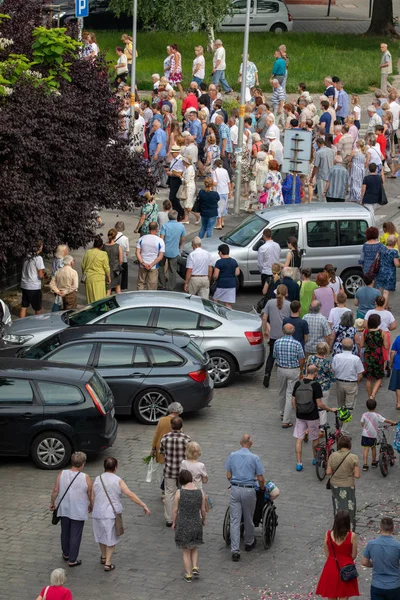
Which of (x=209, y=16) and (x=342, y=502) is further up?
(x=209, y=16)

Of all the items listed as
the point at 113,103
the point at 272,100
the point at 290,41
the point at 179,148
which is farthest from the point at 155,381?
the point at 290,41

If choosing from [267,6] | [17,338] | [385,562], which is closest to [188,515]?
[385,562]

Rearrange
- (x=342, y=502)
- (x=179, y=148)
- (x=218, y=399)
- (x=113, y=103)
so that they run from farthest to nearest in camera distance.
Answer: (x=179, y=148)
(x=113, y=103)
(x=218, y=399)
(x=342, y=502)

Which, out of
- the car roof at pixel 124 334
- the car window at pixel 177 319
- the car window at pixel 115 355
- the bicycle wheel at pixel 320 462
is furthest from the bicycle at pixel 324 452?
the car window at pixel 177 319

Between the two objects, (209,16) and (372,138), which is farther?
(209,16)

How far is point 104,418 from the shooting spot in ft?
53.7

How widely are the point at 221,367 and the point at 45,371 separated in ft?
13.2

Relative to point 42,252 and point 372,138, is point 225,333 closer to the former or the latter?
point 42,252

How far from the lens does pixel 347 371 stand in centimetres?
1731

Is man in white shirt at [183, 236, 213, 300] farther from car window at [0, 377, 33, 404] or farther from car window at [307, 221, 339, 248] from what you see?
car window at [0, 377, 33, 404]

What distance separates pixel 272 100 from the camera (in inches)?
1426

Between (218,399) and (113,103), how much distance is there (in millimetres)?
7796

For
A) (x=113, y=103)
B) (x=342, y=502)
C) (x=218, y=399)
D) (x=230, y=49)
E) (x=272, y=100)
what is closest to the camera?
(x=342, y=502)

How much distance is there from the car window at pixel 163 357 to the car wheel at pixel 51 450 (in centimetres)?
207
